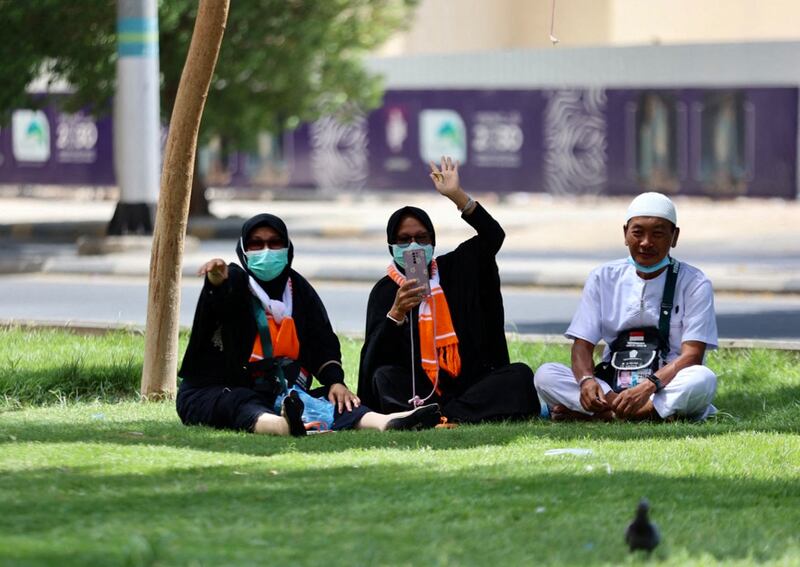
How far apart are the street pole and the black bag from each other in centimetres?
1094

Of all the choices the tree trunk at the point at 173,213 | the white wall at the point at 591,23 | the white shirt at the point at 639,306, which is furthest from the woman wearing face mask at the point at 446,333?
the white wall at the point at 591,23

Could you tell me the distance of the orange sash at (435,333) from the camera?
Answer: 295 inches

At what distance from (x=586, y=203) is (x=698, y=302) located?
23.7 meters

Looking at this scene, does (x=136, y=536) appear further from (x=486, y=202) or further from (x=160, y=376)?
(x=486, y=202)

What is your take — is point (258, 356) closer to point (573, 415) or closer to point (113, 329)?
point (573, 415)

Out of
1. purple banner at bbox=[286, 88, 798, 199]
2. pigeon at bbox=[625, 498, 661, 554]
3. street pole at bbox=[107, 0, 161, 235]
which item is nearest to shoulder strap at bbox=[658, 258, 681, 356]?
pigeon at bbox=[625, 498, 661, 554]

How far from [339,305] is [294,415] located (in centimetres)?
749

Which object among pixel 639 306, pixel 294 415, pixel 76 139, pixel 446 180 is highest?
pixel 76 139

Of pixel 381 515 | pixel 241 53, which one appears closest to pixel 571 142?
pixel 241 53

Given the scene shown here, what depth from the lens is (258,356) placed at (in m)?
7.33

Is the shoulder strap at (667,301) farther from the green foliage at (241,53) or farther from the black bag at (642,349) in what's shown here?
the green foliage at (241,53)

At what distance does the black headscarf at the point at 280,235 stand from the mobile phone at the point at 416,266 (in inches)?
20.3

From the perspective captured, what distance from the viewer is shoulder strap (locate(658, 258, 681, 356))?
7520 millimetres

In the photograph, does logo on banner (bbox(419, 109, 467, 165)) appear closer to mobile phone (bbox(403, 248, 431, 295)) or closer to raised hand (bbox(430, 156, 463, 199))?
raised hand (bbox(430, 156, 463, 199))
